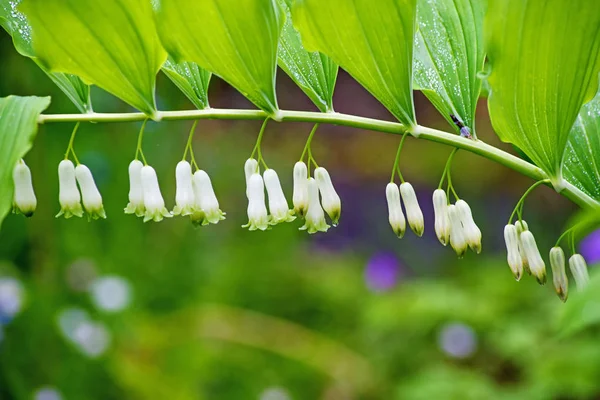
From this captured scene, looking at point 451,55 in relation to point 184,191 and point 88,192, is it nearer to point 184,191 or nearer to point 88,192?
point 184,191

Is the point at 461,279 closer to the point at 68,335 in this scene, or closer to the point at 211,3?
the point at 68,335

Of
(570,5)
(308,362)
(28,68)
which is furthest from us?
(308,362)

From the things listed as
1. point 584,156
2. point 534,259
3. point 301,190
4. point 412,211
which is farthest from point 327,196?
point 584,156

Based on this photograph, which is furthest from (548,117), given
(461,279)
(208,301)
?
(461,279)

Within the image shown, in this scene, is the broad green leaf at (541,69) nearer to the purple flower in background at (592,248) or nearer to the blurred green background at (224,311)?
the blurred green background at (224,311)

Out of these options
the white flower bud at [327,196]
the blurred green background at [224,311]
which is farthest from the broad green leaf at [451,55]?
the blurred green background at [224,311]
